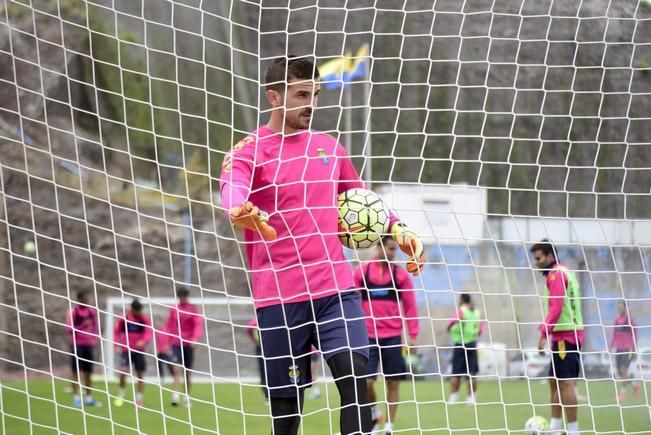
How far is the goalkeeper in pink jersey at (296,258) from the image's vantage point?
400 centimetres

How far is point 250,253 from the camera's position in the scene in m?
4.27

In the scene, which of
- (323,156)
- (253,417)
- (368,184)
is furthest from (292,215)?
(368,184)

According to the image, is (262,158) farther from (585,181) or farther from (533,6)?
(585,181)

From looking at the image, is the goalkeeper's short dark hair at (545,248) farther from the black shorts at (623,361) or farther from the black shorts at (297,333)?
the black shorts at (623,361)

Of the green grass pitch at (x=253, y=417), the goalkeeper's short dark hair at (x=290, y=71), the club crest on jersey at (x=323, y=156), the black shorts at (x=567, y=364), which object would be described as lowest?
the green grass pitch at (x=253, y=417)

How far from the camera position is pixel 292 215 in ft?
13.4

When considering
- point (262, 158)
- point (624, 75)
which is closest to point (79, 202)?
point (624, 75)

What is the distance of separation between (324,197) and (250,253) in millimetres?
416

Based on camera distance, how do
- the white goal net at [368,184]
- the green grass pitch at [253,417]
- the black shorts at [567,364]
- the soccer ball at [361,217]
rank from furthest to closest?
the white goal net at [368,184], the green grass pitch at [253,417], the black shorts at [567,364], the soccer ball at [361,217]

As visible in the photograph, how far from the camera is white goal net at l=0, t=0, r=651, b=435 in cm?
978

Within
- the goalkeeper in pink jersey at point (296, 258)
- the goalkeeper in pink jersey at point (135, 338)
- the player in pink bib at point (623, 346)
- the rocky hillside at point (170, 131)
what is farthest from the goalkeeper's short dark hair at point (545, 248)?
the rocky hillside at point (170, 131)

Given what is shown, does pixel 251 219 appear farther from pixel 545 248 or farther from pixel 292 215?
pixel 545 248

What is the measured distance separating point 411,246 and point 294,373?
725mm

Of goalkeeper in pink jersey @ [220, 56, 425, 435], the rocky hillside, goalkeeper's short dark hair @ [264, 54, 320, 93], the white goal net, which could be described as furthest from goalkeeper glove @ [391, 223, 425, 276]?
the rocky hillside
